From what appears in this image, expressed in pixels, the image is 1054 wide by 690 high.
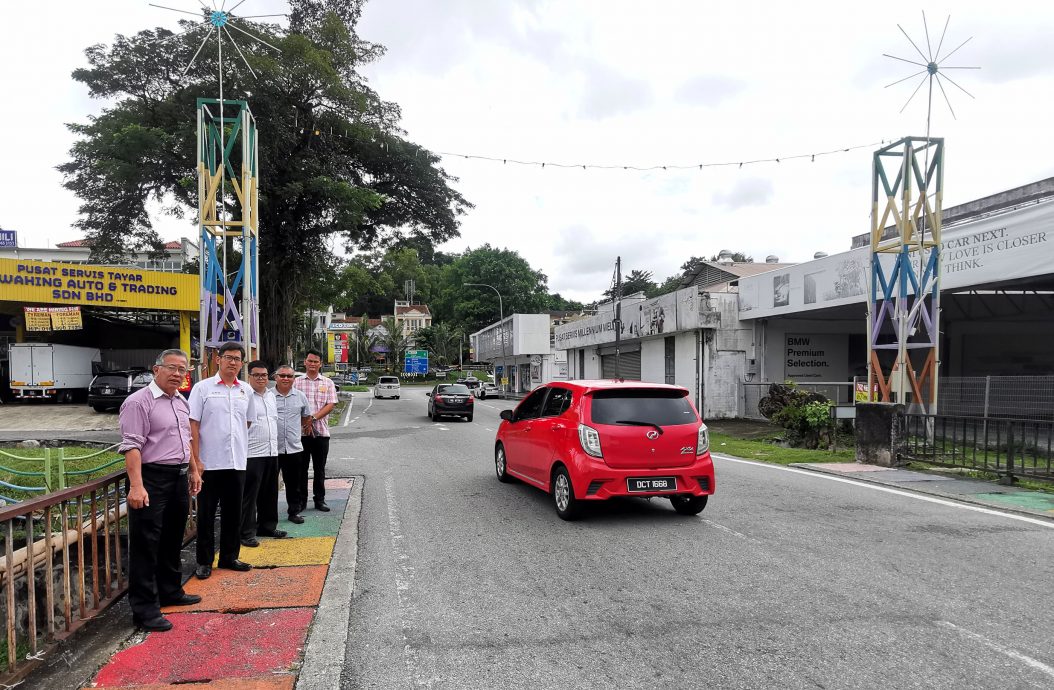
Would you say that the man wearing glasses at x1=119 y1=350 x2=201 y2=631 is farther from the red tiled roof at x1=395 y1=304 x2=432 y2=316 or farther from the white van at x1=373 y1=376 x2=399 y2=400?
the red tiled roof at x1=395 y1=304 x2=432 y2=316

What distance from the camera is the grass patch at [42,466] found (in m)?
7.98

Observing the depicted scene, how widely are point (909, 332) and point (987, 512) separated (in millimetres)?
7863

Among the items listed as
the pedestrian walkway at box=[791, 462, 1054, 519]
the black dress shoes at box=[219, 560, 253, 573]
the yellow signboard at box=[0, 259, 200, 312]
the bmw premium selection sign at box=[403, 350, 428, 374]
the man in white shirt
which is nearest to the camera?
the black dress shoes at box=[219, 560, 253, 573]

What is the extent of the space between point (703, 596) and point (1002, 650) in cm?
177

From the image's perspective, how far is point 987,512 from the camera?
8.02 metres

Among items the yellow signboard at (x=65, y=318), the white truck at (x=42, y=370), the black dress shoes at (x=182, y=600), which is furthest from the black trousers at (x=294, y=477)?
the yellow signboard at (x=65, y=318)

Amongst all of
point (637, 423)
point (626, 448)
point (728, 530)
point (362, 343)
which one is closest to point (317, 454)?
point (626, 448)

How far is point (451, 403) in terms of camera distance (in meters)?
25.6

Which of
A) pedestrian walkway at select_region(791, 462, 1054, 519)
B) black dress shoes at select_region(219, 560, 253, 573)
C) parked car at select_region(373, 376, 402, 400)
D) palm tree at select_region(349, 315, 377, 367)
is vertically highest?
palm tree at select_region(349, 315, 377, 367)

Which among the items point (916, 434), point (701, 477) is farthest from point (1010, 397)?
point (701, 477)

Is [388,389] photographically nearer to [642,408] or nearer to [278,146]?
[278,146]

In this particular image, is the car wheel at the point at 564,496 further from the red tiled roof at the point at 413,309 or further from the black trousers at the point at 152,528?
the red tiled roof at the point at 413,309

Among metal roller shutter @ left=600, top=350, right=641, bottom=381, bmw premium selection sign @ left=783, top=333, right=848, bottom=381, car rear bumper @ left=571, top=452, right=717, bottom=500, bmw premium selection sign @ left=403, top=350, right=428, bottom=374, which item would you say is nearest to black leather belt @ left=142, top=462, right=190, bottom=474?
car rear bumper @ left=571, top=452, right=717, bottom=500

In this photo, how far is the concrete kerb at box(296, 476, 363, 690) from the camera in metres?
3.62
